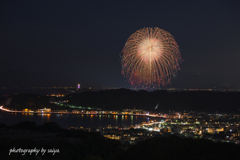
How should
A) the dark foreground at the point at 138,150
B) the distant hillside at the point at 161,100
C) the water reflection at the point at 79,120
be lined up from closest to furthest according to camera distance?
1. the dark foreground at the point at 138,150
2. the water reflection at the point at 79,120
3. the distant hillside at the point at 161,100

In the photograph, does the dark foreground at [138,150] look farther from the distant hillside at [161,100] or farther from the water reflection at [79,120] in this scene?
the distant hillside at [161,100]

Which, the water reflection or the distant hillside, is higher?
the distant hillside

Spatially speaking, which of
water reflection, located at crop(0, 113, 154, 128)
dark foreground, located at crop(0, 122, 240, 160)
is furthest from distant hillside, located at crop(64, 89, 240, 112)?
dark foreground, located at crop(0, 122, 240, 160)

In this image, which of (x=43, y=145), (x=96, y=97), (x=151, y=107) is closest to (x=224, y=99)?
(x=151, y=107)

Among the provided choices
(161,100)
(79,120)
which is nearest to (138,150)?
(79,120)

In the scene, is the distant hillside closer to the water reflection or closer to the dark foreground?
the water reflection

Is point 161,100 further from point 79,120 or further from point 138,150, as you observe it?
point 138,150

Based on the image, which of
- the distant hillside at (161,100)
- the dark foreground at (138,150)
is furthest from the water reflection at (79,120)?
the dark foreground at (138,150)

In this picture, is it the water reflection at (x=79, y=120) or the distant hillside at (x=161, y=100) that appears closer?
the water reflection at (x=79, y=120)
